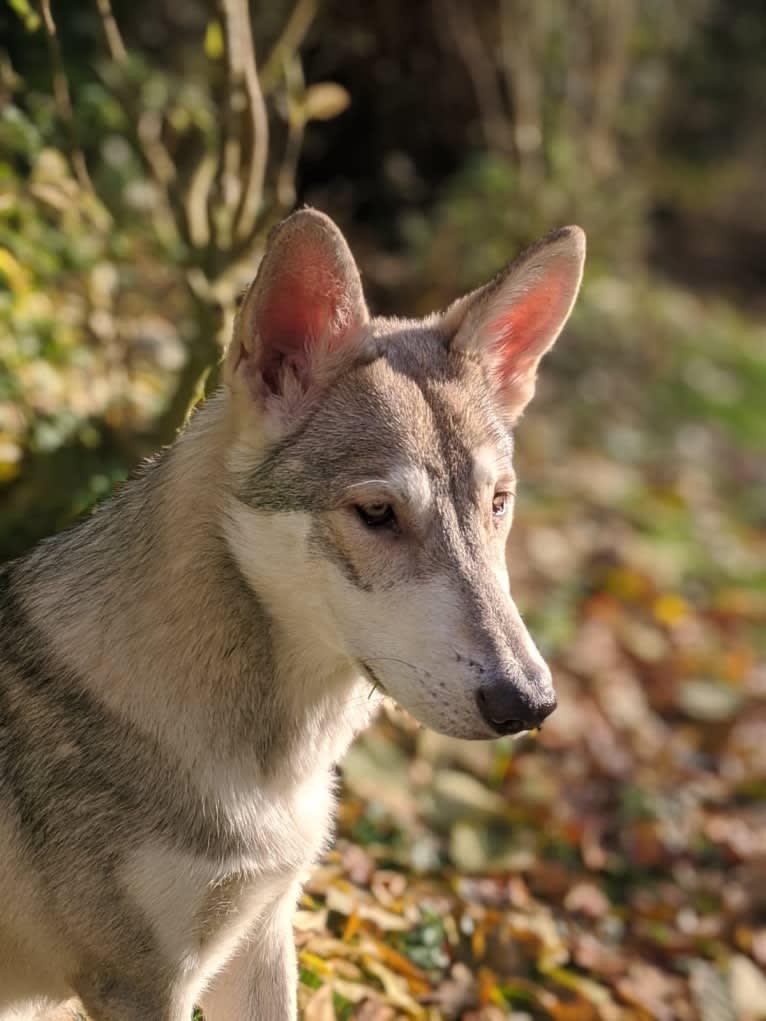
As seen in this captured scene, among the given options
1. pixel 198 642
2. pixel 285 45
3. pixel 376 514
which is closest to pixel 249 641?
pixel 198 642

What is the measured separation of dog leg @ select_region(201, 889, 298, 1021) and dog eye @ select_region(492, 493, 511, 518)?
1.17 metres

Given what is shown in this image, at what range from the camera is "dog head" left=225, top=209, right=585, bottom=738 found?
240cm

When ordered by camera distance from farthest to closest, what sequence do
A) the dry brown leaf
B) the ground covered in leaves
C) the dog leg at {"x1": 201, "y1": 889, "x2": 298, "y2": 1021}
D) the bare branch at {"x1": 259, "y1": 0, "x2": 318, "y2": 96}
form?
the bare branch at {"x1": 259, "y1": 0, "x2": 318, "y2": 96} → the ground covered in leaves → the dry brown leaf → the dog leg at {"x1": 201, "y1": 889, "x2": 298, "y2": 1021}

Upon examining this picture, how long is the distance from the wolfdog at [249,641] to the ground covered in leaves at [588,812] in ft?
2.93

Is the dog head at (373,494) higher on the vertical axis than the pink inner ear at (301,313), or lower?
lower

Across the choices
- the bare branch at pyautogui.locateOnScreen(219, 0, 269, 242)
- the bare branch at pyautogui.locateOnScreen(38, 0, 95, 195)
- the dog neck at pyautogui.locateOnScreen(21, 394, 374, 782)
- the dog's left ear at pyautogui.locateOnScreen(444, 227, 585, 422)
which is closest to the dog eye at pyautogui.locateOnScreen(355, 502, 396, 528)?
the dog neck at pyautogui.locateOnScreen(21, 394, 374, 782)

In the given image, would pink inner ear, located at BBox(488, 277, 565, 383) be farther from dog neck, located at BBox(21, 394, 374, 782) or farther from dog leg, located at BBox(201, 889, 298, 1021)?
dog leg, located at BBox(201, 889, 298, 1021)

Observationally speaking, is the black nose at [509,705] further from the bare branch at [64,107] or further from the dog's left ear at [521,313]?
the bare branch at [64,107]

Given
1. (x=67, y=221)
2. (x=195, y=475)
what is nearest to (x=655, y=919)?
(x=195, y=475)

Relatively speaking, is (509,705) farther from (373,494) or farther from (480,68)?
(480,68)

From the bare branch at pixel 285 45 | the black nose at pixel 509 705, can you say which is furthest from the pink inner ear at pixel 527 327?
the bare branch at pixel 285 45

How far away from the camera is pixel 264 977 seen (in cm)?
298

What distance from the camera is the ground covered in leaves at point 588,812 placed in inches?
146

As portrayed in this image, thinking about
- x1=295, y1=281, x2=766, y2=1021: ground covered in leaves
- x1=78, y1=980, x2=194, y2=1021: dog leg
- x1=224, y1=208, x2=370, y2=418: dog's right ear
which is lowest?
x1=295, y1=281, x2=766, y2=1021: ground covered in leaves
